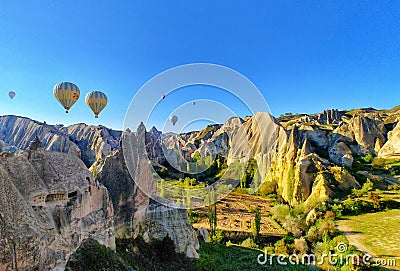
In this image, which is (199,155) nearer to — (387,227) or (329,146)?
(329,146)

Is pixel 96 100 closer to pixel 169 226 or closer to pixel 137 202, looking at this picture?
pixel 137 202

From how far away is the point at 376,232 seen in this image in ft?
51.1

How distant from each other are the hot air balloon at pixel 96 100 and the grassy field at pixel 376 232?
15510 millimetres

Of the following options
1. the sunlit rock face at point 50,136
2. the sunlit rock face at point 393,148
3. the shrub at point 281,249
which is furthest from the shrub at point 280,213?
the sunlit rock face at point 50,136

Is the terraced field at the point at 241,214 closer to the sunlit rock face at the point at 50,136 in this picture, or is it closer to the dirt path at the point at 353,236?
the dirt path at the point at 353,236

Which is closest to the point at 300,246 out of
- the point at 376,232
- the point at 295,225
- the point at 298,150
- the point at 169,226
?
the point at 295,225

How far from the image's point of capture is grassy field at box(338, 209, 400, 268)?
13.0m

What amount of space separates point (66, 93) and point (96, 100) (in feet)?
5.22

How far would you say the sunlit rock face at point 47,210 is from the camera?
5.03 m

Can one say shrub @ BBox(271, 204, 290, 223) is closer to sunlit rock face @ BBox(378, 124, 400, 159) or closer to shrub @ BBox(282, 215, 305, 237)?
shrub @ BBox(282, 215, 305, 237)

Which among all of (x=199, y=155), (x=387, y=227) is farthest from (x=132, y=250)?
(x=199, y=155)

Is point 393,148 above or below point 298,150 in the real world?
above

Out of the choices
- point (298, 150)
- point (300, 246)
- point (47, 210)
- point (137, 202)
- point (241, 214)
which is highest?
point (298, 150)

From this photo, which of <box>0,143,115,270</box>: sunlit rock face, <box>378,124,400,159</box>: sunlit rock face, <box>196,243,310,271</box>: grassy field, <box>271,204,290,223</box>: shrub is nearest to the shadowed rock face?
<box>196,243,310,271</box>: grassy field
